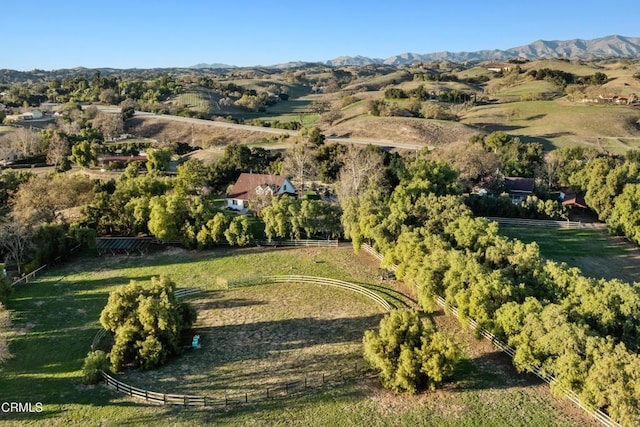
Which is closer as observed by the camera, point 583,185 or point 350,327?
point 350,327

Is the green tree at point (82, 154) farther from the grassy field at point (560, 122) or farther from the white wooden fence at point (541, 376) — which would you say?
the grassy field at point (560, 122)

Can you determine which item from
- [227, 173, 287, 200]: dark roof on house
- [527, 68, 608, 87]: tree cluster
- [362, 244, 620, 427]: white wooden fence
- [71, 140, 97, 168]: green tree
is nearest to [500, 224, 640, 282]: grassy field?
[362, 244, 620, 427]: white wooden fence

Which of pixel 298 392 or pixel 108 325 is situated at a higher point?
pixel 108 325

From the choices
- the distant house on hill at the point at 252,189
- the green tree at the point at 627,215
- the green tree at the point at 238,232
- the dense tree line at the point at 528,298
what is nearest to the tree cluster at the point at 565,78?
the green tree at the point at 627,215

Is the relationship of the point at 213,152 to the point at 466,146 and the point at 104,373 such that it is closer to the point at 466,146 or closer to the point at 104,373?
the point at 466,146

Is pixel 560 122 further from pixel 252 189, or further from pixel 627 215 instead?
pixel 252 189

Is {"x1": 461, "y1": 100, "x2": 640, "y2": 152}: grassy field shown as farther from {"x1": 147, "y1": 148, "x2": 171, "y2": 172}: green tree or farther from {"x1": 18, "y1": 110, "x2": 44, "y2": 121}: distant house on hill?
{"x1": 18, "y1": 110, "x2": 44, "y2": 121}: distant house on hill

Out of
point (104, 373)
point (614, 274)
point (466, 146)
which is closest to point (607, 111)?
point (466, 146)
